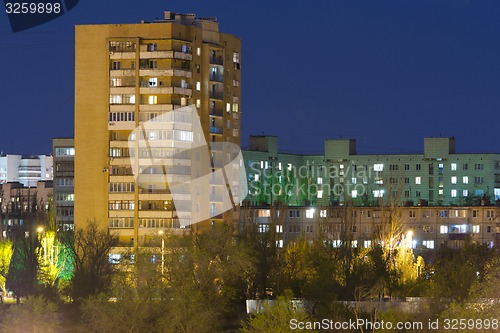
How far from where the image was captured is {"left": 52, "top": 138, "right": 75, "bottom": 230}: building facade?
88.4 m

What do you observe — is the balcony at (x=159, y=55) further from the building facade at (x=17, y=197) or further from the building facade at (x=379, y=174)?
the building facade at (x=17, y=197)

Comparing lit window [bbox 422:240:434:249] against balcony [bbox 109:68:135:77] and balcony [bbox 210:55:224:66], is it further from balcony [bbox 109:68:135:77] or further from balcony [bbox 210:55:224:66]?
balcony [bbox 109:68:135:77]

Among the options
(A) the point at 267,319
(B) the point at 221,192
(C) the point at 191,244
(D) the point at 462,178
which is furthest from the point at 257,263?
(D) the point at 462,178

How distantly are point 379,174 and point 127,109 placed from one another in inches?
1671

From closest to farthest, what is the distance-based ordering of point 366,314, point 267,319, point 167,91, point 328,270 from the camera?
point 267,319 → point 366,314 → point 328,270 → point 167,91

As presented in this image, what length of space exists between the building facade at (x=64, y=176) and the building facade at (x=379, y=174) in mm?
15136

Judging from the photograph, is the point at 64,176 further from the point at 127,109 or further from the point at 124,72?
the point at 124,72

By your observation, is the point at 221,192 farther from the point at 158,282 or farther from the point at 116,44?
the point at 158,282

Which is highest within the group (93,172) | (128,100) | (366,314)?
(128,100)

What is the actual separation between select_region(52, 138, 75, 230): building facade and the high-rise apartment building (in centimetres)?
2336

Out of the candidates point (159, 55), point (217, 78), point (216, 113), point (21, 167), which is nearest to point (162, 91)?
point (159, 55)

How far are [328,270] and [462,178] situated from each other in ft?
193

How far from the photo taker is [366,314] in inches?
1566

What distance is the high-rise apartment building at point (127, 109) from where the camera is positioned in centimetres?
6425
